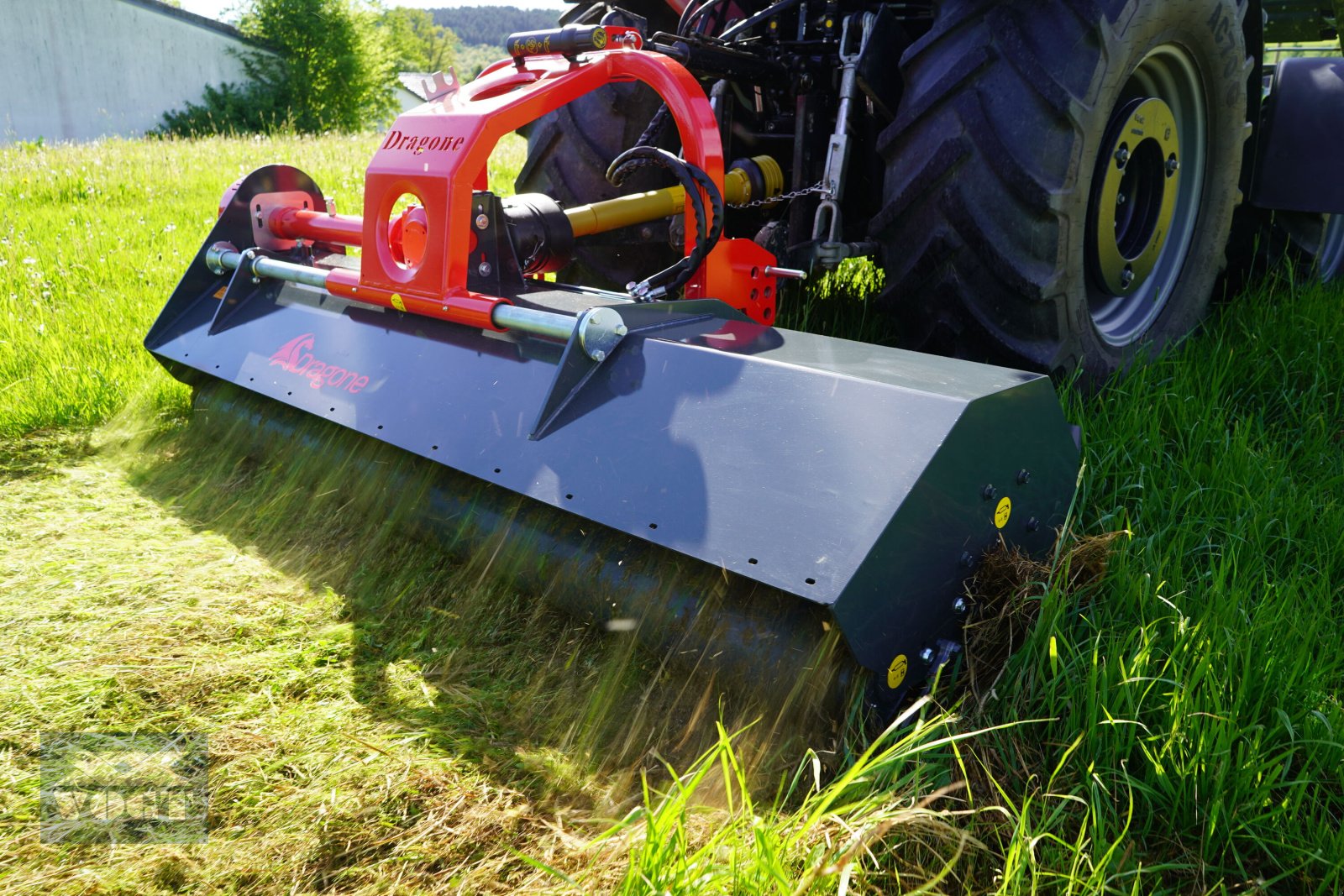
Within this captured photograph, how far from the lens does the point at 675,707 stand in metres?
1.70

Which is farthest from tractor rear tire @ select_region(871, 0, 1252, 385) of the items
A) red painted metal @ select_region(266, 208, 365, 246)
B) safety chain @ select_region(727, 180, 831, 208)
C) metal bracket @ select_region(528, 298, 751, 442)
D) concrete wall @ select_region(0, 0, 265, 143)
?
concrete wall @ select_region(0, 0, 265, 143)

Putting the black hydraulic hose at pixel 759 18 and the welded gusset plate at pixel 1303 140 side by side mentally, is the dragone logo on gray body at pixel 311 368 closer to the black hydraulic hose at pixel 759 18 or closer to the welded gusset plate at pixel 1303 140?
the black hydraulic hose at pixel 759 18

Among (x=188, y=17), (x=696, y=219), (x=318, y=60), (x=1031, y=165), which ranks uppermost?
(x=188, y=17)

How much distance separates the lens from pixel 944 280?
90.7 inches

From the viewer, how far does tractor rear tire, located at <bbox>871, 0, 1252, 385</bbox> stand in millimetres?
2127

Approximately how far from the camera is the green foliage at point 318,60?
37.1m

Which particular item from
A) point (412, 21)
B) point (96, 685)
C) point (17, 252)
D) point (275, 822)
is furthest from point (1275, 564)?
point (412, 21)

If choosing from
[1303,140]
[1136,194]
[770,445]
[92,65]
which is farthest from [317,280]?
[92,65]

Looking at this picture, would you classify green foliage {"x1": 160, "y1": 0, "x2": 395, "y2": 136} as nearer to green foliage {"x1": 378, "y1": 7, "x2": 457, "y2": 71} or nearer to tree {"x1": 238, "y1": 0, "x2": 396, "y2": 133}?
tree {"x1": 238, "y1": 0, "x2": 396, "y2": 133}

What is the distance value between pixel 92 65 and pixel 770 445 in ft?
93.4

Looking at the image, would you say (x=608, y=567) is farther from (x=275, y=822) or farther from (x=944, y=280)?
(x=944, y=280)

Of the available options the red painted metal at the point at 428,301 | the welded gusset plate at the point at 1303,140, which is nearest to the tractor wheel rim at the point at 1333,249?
the welded gusset plate at the point at 1303,140

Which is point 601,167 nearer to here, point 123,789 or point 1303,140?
point 123,789

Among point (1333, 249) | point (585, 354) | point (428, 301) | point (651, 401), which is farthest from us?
point (1333, 249)
